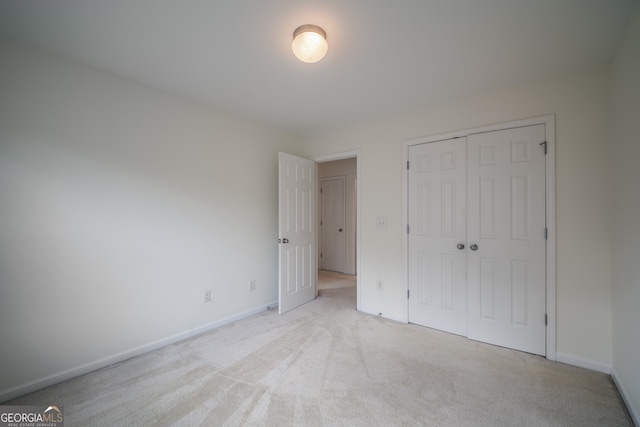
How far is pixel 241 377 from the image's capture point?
1.88m

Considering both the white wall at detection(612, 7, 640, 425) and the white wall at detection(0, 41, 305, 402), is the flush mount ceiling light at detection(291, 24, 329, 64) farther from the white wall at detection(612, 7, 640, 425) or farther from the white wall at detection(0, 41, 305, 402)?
the white wall at detection(612, 7, 640, 425)

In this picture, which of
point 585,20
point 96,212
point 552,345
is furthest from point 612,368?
point 96,212

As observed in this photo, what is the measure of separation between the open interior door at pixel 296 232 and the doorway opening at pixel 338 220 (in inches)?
60.2

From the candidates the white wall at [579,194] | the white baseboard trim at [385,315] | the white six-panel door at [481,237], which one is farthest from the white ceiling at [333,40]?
the white baseboard trim at [385,315]

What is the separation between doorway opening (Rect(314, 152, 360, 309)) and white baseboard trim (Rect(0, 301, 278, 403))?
2.63 meters

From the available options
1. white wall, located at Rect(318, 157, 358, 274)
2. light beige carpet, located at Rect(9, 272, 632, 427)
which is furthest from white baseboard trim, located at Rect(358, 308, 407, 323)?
white wall, located at Rect(318, 157, 358, 274)

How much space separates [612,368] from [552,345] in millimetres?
336

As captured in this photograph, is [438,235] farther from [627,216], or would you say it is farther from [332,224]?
[332,224]

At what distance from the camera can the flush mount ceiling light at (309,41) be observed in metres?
1.57

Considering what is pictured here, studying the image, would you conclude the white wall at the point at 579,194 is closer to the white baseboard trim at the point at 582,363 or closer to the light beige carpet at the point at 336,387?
the white baseboard trim at the point at 582,363

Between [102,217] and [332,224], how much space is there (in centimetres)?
412

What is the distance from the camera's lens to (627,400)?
5.23 feet

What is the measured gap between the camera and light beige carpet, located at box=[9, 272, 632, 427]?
1.52m

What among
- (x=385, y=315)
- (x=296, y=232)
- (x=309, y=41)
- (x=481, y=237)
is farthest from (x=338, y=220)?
(x=309, y=41)
